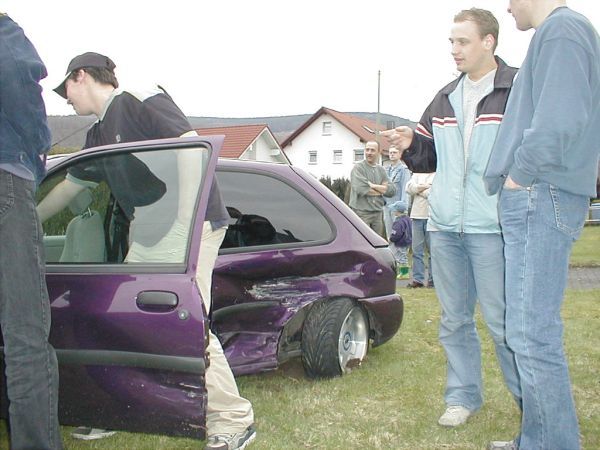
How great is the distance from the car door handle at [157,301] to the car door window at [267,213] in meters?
1.13

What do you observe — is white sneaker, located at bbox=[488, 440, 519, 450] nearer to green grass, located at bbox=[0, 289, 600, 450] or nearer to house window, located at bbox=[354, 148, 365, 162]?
green grass, located at bbox=[0, 289, 600, 450]

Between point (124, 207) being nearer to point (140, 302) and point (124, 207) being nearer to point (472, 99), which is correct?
point (140, 302)

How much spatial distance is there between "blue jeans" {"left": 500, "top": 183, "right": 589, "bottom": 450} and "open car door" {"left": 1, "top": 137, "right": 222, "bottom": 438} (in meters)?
1.21

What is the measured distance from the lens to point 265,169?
4.22 metres

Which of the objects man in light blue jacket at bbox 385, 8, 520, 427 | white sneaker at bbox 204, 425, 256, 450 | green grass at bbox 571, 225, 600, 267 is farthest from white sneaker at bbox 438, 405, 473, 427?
green grass at bbox 571, 225, 600, 267

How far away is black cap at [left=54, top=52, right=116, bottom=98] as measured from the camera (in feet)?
10.9

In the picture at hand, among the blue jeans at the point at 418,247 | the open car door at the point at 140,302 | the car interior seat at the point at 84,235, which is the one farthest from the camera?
the blue jeans at the point at 418,247

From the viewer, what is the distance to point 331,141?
62.8 meters

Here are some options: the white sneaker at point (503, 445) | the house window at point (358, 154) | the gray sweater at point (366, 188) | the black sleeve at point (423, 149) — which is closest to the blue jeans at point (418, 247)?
the gray sweater at point (366, 188)

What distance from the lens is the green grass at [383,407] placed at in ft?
10.8

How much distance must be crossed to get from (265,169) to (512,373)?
73.1 inches

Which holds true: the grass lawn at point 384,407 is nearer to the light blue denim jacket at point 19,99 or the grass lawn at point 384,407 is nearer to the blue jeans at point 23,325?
the blue jeans at point 23,325

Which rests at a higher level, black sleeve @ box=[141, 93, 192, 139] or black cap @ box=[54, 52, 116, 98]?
black cap @ box=[54, 52, 116, 98]

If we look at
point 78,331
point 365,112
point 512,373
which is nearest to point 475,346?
point 512,373
